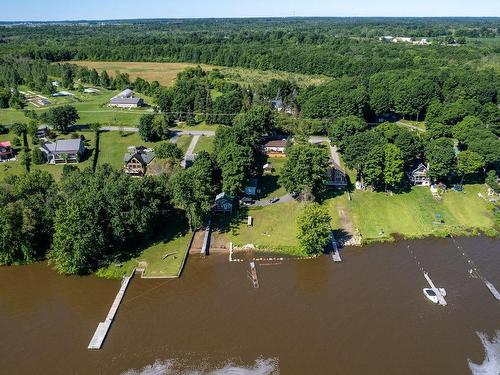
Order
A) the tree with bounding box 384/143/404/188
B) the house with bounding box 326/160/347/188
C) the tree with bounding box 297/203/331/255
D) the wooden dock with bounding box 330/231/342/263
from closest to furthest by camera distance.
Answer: the tree with bounding box 297/203/331/255 < the wooden dock with bounding box 330/231/342/263 < the tree with bounding box 384/143/404/188 < the house with bounding box 326/160/347/188

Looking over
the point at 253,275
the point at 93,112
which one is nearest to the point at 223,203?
the point at 253,275

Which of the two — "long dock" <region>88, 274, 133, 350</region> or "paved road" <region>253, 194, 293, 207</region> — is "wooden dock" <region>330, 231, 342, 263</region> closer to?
"paved road" <region>253, 194, 293, 207</region>

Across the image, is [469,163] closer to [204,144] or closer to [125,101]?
[204,144]

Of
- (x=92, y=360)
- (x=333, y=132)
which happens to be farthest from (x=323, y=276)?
(x=333, y=132)

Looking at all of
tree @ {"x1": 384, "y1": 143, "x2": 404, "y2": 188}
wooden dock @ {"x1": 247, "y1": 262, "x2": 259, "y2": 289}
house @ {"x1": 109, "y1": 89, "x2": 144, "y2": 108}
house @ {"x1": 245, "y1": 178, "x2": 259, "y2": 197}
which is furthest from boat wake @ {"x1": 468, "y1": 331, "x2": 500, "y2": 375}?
house @ {"x1": 109, "y1": 89, "x2": 144, "y2": 108}

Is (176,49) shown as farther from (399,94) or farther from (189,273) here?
(189,273)

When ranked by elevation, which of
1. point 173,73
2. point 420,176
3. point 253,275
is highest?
point 173,73
